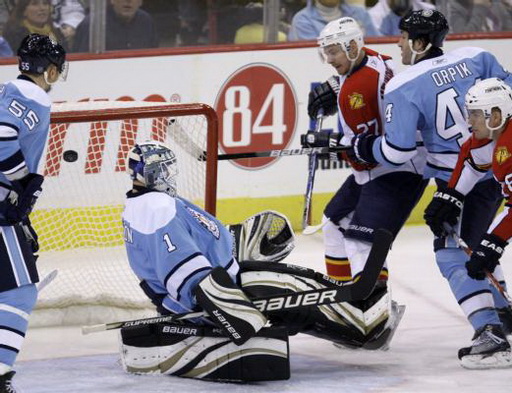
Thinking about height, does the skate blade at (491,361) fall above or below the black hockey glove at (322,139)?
below

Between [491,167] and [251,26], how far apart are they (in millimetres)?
2403

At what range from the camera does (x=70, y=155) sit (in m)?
5.04

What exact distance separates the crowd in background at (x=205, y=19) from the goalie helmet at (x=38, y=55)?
6.58 ft

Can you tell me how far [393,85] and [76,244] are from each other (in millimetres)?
1500

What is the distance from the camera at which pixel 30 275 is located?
3955 millimetres

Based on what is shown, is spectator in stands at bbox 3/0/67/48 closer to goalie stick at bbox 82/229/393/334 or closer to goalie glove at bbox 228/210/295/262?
goalie glove at bbox 228/210/295/262

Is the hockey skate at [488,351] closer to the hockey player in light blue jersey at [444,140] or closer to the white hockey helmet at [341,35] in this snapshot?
the hockey player in light blue jersey at [444,140]

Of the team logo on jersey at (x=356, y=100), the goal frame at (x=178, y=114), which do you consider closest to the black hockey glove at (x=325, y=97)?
the team logo on jersey at (x=356, y=100)

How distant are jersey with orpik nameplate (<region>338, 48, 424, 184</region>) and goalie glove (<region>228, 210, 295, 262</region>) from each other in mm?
376

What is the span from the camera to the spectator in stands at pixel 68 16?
6.21 metres

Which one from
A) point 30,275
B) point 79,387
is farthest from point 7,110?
point 79,387

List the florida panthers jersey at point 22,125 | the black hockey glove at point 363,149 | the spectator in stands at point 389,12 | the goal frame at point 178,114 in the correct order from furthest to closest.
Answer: the spectator in stands at point 389,12 < the goal frame at point 178,114 < the black hockey glove at point 363,149 < the florida panthers jersey at point 22,125

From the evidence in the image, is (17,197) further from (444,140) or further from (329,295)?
(444,140)

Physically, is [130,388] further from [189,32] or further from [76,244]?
[189,32]
